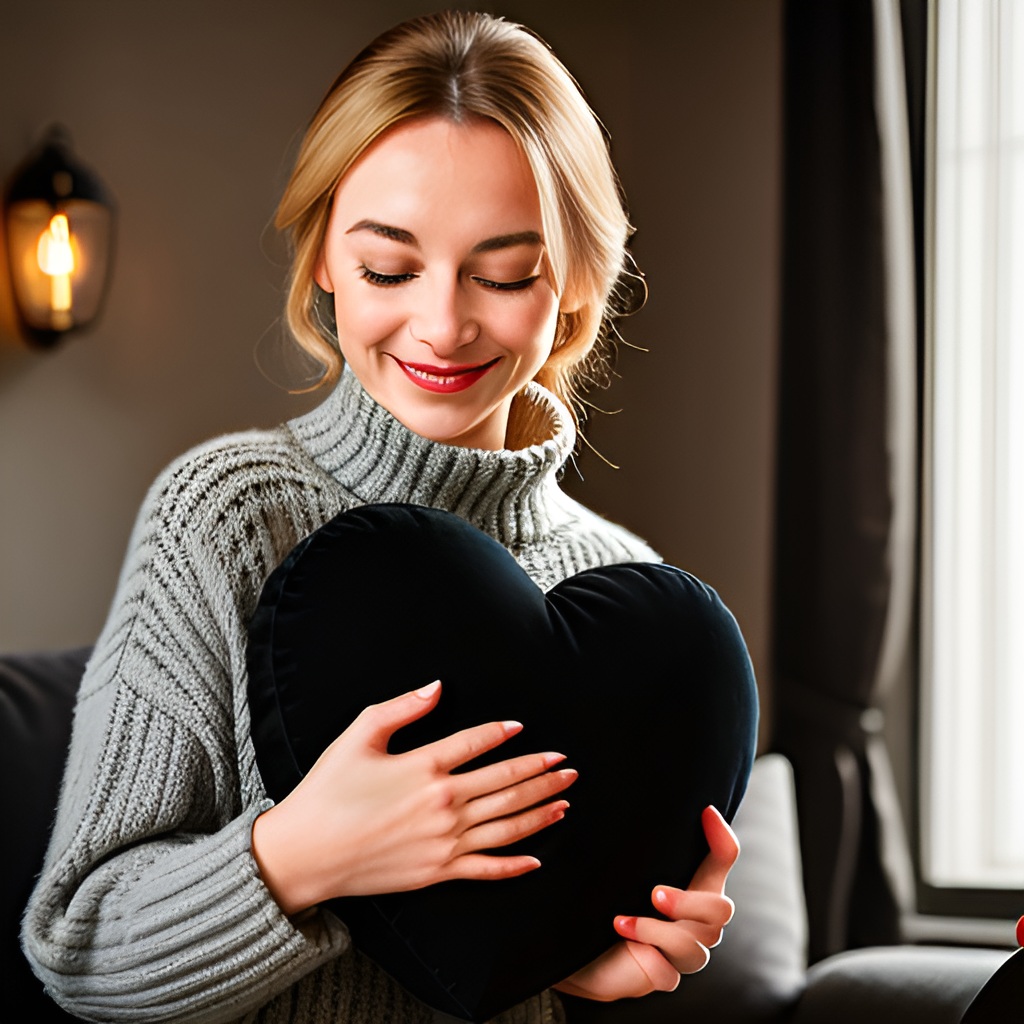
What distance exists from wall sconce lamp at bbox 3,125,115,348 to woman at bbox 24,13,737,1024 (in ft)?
3.46

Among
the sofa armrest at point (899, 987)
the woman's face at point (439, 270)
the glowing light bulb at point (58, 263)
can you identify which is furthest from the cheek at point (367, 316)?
the glowing light bulb at point (58, 263)

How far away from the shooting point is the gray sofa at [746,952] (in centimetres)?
100

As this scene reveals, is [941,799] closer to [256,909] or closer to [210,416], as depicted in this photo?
[210,416]

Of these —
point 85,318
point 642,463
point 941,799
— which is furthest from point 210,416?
point 941,799

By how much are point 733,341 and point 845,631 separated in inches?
23.5

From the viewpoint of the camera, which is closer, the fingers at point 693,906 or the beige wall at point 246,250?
the fingers at point 693,906

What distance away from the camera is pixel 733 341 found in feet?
7.91

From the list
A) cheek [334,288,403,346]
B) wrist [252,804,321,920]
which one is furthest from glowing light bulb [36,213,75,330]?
wrist [252,804,321,920]

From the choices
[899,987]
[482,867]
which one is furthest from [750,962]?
[482,867]

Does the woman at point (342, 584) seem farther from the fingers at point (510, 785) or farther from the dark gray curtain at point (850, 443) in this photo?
the dark gray curtain at point (850, 443)

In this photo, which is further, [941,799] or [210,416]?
[941,799]

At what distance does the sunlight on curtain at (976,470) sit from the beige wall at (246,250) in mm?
318

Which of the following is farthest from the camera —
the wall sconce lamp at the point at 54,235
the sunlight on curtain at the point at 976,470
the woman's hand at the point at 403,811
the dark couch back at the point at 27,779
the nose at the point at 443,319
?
the sunlight on curtain at the point at 976,470

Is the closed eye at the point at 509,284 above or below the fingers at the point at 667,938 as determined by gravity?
above
